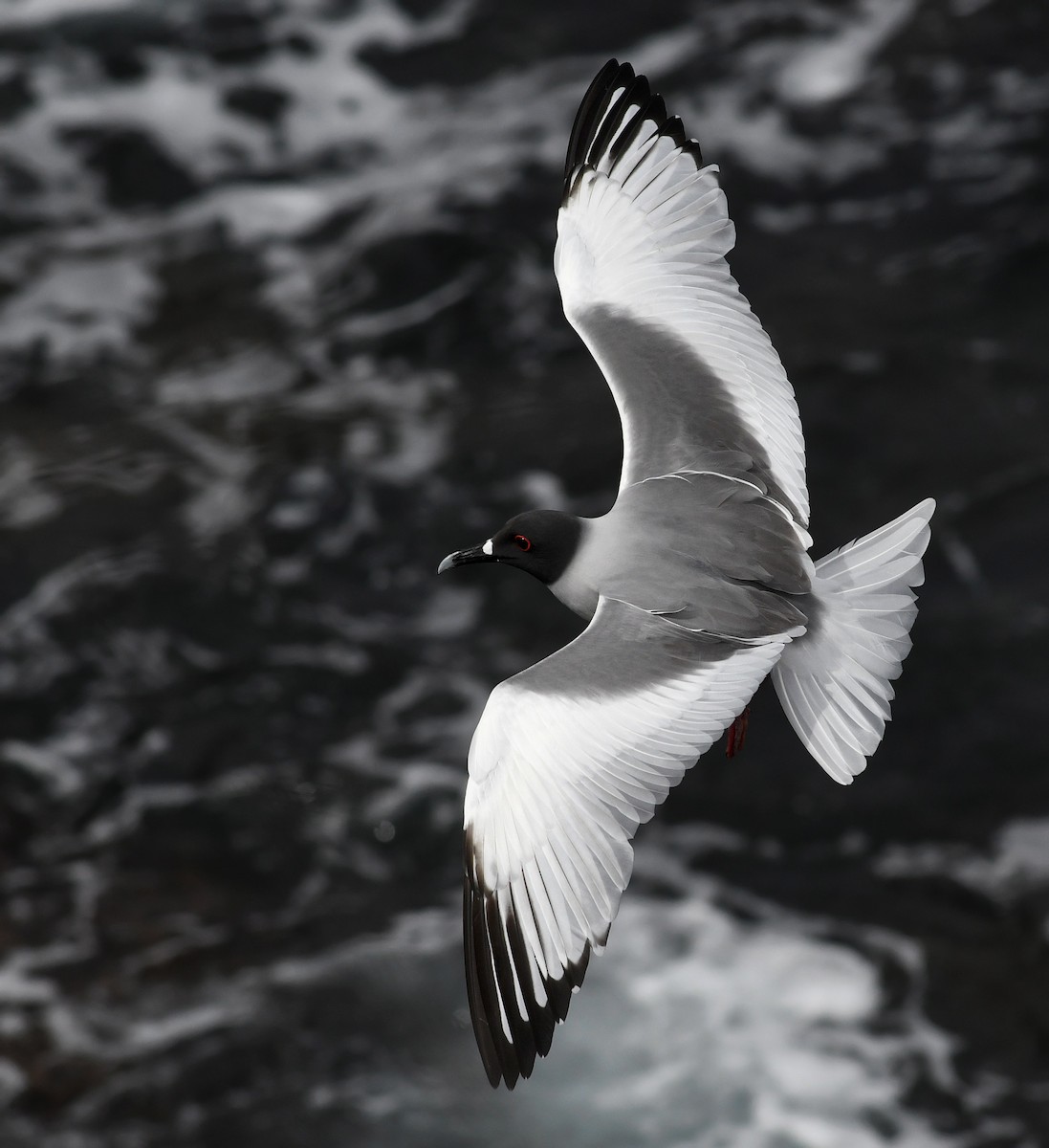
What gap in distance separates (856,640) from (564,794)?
103cm

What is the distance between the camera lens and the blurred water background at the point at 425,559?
7.61 m

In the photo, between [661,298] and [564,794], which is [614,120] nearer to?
[661,298]

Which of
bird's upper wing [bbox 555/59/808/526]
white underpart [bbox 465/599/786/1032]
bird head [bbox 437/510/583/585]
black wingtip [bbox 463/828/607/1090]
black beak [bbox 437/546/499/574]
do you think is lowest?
black wingtip [bbox 463/828/607/1090]

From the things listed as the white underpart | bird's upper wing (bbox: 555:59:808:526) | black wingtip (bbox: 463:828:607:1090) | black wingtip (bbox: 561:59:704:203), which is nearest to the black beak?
bird's upper wing (bbox: 555:59:808:526)

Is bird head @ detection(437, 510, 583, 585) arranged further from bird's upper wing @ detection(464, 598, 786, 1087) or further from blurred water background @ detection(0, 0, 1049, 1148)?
blurred water background @ detection(0, 0, 1049, 1148)

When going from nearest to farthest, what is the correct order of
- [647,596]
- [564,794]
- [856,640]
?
[564,794], [647,596], [856,640]

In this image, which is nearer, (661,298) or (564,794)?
(564,794)

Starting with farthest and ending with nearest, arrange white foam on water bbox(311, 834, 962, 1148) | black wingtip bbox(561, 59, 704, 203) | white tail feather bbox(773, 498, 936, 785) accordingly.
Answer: white foam on water bbox(311, 834, 962, 1148) → black wingtip bbox(561, 59, 704, 203) → white tail feather bbox(773, 498, 936, 785)

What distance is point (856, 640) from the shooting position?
4738mm

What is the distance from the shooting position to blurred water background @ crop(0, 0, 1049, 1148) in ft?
25.0

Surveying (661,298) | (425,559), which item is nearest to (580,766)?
(661,298)

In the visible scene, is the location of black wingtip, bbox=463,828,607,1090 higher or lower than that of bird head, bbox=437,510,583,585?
lower

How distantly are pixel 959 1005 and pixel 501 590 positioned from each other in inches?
140

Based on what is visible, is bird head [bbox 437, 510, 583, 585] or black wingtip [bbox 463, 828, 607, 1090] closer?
black wingtip [bbox 463, 828, 607, 1090]
